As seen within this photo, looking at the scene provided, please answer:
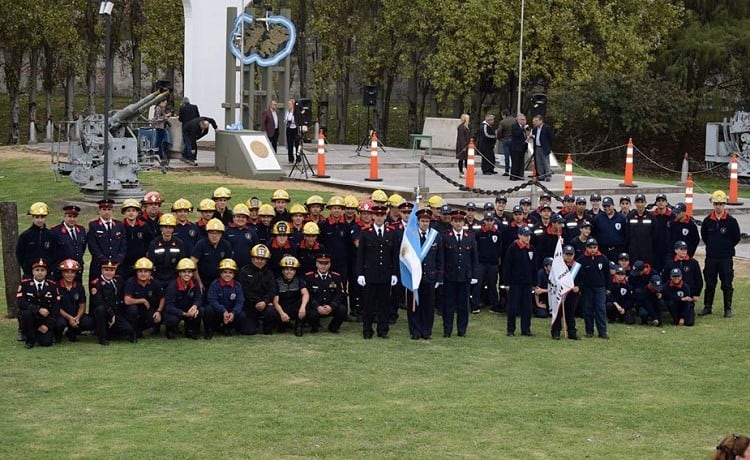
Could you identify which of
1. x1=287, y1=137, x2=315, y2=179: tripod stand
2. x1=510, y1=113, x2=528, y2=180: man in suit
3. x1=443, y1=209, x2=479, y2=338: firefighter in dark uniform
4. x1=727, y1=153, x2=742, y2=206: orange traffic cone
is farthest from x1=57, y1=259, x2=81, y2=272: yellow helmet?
x1=727, y1=153, x2=742, y2=206: orange traffic cone

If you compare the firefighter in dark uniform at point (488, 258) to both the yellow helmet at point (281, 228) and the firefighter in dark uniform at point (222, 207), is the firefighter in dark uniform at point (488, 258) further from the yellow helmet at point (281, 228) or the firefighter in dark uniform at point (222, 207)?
the firefighter in dark uniform at point (222, 207)

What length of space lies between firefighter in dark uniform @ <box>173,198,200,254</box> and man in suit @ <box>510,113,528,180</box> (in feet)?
47.2

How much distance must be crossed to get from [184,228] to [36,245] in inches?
71.3

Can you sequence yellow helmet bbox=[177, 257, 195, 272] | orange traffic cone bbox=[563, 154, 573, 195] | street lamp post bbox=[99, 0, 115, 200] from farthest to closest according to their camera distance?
orange traffic cone bbox=[563, 154, 573, 195], street lamp post bbox=[99, 0, 115, 200], yellow helmet bbox=[177, 257, 195, 272]

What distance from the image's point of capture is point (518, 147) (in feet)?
101

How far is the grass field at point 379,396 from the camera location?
1171cm

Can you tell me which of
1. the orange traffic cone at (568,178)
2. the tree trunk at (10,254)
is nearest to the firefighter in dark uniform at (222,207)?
the tree trunk at (10,254)

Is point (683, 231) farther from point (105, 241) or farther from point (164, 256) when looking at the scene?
point (105, 241)

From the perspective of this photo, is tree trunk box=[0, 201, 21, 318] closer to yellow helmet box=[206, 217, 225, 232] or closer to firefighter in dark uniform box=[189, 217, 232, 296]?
firefighter in dark uniform box=[189, 217, 232, 296]

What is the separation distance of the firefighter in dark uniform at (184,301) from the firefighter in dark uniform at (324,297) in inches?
55.1

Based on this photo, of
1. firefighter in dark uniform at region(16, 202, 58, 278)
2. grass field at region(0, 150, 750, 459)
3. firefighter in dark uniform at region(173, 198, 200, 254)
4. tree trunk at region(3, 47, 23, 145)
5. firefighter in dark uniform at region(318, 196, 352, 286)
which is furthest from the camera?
tree trunk at region(3, 47, 23, 145)

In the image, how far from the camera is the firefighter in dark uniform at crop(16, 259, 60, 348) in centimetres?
1552

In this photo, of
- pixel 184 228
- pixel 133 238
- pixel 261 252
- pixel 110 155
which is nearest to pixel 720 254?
pixel 261 252

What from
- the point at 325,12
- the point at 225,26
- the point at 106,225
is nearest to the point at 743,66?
the point at 325,12
